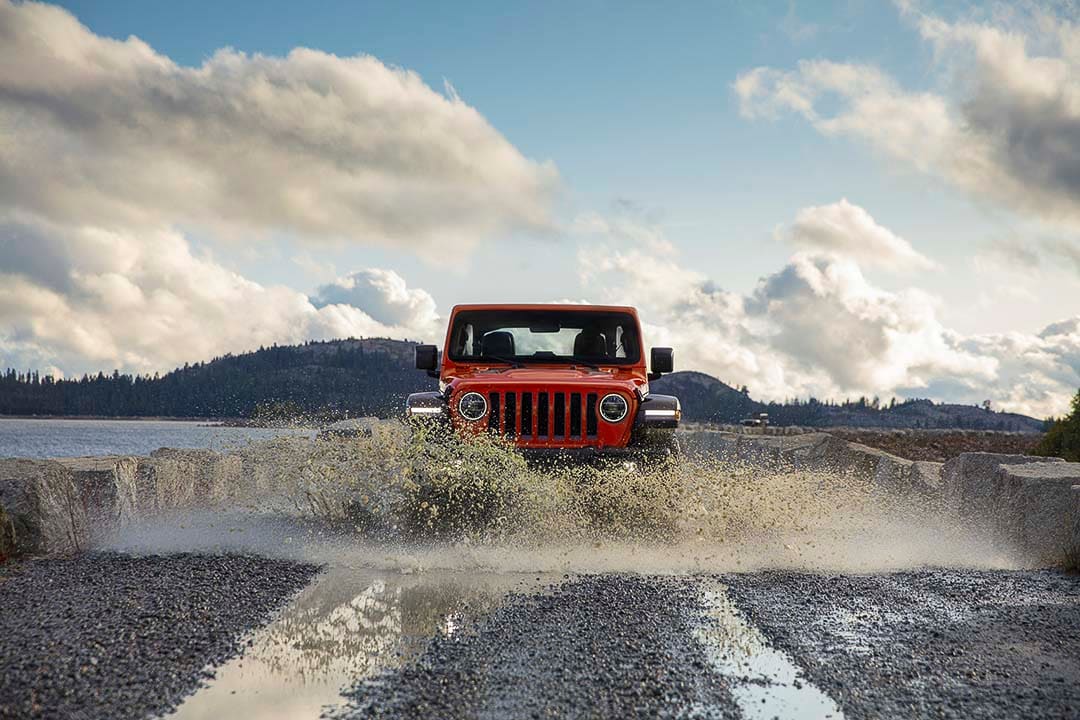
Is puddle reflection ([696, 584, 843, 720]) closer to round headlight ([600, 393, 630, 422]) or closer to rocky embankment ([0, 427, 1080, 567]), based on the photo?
round headlight ([600, 393, 630, 422])

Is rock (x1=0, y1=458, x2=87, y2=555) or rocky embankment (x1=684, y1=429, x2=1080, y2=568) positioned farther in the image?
rocky embankment (x1=684, y1=429, x2=1080, y2=568)

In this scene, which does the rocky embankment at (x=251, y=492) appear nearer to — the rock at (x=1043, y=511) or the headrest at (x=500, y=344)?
the rock at (x=1043, y=511)

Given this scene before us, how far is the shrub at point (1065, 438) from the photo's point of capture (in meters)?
15.1

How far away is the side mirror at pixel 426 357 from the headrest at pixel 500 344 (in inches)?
28.6

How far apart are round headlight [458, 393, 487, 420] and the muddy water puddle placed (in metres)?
2.23

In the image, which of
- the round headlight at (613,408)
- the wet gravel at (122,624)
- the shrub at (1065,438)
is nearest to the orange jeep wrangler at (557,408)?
the round headlight at (613,408)

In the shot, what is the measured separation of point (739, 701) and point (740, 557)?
4.31 m

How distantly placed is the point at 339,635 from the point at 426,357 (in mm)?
5576

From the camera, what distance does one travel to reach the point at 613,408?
29.2 feet

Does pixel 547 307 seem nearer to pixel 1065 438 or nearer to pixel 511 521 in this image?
pixel 511 521

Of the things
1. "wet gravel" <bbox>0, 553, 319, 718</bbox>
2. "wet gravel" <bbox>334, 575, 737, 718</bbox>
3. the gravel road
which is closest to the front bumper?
the gravel road

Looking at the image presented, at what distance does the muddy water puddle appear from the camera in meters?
3.74

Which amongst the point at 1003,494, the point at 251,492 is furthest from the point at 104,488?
the point at 1003,494

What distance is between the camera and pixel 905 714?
3725 mm
